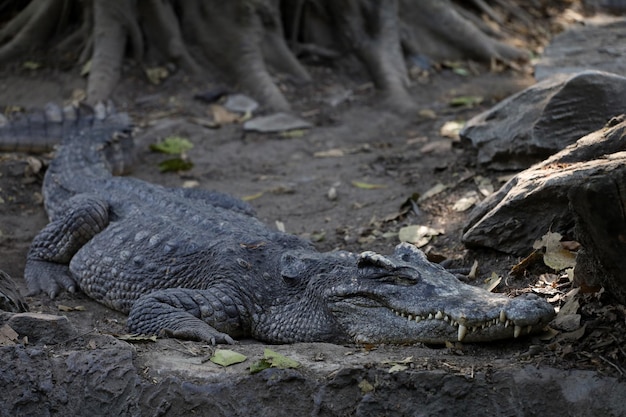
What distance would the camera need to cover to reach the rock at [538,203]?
502 centimetres

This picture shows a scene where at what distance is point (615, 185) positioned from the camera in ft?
11.7

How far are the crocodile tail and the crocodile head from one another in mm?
4414

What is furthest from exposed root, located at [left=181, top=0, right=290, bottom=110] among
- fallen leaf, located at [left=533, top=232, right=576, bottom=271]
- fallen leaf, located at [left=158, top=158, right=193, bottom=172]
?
fallen leaf, located at [left=533, top=232, right=576, bottom=271]

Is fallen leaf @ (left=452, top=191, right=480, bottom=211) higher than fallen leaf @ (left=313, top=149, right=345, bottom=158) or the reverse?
higher

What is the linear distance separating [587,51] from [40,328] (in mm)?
6538

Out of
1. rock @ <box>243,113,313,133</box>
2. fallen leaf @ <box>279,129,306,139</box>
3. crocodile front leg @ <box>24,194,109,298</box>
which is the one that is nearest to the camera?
crocodile front leg @ <box>24,194,109,298</box>

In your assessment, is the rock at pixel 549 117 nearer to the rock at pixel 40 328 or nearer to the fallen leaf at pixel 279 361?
the fallen leaf at pixel 279 361

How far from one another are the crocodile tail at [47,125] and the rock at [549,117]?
399cm

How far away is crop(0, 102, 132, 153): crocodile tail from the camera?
8.80 metres

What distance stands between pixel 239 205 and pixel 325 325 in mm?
2334

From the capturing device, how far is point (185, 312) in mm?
5086

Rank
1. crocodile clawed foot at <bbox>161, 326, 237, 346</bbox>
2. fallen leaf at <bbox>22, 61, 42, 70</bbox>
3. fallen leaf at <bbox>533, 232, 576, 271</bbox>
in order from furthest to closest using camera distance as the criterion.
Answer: fallen leaf at <bbox>22, 61, 42, 70</bbox>
fallen leaf at <bbox>533, 232, 576, 271</bbox>
crocodile clawed foot at <bbox>161, 326, 237, 346</bbox>

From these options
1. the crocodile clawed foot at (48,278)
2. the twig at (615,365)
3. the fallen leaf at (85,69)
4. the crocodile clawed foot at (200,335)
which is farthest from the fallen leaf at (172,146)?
the twig at (615,365)

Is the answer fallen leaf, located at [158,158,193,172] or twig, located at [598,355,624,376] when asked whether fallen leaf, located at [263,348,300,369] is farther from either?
fallen leaf, located at [158,158,193,172]
